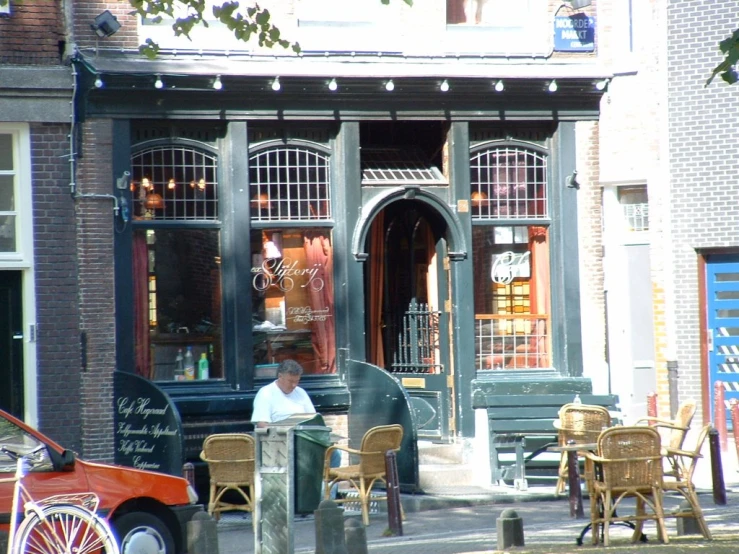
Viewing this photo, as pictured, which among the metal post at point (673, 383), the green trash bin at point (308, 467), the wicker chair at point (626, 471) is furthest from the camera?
the metal post at point (673, 383)

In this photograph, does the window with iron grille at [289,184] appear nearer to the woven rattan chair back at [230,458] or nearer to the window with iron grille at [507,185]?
the window with iron grille at [507,185]

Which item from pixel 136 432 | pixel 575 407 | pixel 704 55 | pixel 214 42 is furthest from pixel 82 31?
pixel 704 55

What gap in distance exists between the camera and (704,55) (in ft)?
57.0

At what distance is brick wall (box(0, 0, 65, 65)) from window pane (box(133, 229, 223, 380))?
2111mm

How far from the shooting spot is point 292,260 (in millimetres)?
14414

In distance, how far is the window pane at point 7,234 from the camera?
13539 millimetres

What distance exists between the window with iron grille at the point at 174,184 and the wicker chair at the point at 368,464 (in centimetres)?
341

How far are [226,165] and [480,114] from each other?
2.98 meters

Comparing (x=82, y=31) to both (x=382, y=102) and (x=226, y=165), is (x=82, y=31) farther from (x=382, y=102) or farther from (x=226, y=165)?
(x=382, y=102)

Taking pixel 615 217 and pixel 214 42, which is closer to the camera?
pixel 214 42

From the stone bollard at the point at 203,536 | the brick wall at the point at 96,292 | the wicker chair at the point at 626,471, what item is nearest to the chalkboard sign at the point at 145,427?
the brick wall at the point at 96,292

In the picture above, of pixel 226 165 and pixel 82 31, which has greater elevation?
pixel 82 31

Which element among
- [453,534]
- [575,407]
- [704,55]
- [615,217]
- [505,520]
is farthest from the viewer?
[615,217]

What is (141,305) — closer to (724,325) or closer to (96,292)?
(96,292)
